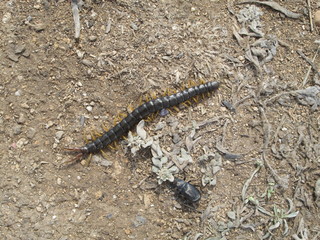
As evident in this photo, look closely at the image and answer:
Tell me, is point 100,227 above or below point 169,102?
below

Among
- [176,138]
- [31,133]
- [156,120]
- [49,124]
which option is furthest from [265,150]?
[31,133]

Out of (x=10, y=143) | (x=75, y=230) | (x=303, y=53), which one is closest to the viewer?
(x=75, y=230)

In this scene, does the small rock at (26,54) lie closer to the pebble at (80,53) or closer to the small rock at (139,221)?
the pebble at (80,53)

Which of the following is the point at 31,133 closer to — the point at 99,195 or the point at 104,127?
the point at 104,127

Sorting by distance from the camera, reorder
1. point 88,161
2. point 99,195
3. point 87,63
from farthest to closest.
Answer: point 87,63
point 88,161
point 99,195

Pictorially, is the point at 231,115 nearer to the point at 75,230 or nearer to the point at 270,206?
the point at 270,206

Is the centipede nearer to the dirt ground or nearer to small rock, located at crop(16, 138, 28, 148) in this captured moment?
the dirt ground

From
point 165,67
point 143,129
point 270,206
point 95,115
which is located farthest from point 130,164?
point 270,206
